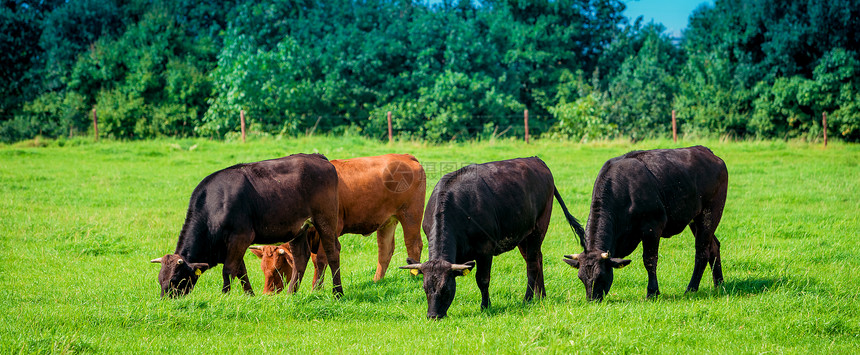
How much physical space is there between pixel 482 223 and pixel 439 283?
101cm

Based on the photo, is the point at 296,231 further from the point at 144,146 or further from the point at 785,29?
the point at 785,29

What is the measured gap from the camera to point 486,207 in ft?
24.4

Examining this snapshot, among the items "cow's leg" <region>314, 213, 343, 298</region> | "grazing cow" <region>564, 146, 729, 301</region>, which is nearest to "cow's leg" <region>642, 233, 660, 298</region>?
"grazing cow" <region>564, 146, 729, 301</region>

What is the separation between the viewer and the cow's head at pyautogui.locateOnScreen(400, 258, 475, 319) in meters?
6.61

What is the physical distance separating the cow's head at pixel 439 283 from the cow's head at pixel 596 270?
1.37 m

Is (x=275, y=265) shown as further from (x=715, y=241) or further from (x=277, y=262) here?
(x=715, y=241)

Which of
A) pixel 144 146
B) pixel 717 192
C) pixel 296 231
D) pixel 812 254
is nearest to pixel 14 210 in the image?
pixel 296 231

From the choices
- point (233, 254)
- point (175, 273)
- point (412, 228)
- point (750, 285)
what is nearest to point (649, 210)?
point (750, 285)

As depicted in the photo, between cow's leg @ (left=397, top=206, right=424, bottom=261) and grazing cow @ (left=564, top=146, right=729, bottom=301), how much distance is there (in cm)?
270

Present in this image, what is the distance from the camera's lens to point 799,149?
23359 millimetres

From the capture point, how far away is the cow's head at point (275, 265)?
9148 millimetres

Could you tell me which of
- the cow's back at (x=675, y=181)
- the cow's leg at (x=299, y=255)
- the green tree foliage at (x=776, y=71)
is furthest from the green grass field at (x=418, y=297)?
the green tree foliage at (x=776, y=71)

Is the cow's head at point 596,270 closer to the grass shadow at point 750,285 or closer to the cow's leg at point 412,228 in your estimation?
the grass shadow at point 750,285

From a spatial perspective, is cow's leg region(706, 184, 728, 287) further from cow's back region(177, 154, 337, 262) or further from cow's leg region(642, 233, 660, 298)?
cow's back region(177, 154, 337, 262)
